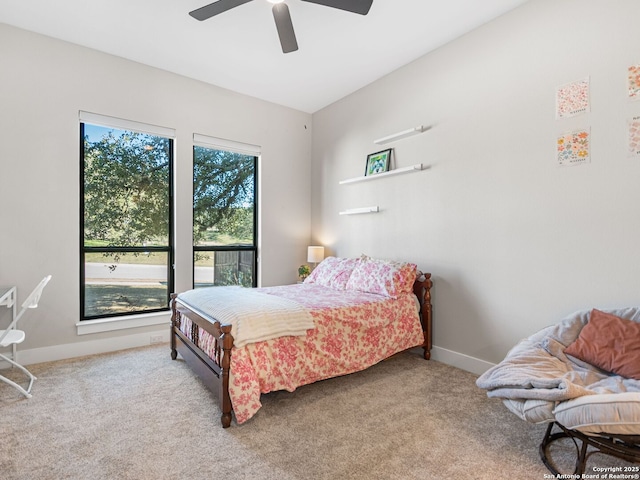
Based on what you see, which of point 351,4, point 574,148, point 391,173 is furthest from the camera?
point 391,173

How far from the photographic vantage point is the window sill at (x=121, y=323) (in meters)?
3.33

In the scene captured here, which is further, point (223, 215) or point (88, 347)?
point (223, 215)

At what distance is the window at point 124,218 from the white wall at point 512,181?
2441 mm

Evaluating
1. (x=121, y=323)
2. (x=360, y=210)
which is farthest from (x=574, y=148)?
(x=121, y=323)

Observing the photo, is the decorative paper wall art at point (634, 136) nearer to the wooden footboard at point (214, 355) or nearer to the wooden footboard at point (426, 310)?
the wooden footboard at point (426, 310)

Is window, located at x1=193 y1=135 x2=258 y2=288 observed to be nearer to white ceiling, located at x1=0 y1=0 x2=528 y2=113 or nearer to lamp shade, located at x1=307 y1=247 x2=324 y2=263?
lamp shade, located at x1=307 y1=247 x2=324 y2=263

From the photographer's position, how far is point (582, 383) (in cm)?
178

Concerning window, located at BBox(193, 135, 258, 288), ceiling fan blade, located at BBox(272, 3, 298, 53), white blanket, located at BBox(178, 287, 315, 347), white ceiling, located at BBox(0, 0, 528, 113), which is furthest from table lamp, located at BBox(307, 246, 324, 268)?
ceiling fan blade, located at BBox(272, 3, 298, 53)

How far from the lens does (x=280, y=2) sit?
2406mm

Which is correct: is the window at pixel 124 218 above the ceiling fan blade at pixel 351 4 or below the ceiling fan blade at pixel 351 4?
below

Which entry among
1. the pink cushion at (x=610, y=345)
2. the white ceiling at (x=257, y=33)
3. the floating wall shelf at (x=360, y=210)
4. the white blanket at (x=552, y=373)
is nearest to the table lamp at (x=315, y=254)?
the floating wall shelf at (x=360, y=210)

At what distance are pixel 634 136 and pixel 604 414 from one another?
1.74m

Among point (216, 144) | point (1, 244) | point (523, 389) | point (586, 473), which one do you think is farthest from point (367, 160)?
point (1, 244)

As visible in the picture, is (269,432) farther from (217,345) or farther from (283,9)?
(283,9)
